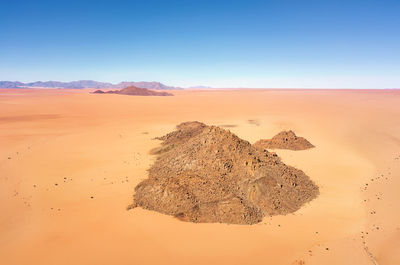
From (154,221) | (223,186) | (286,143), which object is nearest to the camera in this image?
(154,221)

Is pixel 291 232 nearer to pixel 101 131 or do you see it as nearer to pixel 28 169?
pixel 28 169

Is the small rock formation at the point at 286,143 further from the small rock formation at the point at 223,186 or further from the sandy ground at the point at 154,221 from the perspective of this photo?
the small rock formation at the point at 223,186

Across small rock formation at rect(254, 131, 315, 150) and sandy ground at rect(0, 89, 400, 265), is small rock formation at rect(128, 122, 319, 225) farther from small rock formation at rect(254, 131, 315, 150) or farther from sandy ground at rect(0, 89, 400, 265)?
small rock formation at rect(254, 131, 315, 150)

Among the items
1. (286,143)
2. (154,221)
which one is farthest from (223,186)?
(286,143)

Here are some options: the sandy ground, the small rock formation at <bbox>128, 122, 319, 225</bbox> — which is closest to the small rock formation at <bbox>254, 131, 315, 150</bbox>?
the sandy ground

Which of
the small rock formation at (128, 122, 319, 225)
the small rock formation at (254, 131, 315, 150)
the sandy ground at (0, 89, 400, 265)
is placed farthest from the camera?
the small rock formation at (254, 131, 315, 150)

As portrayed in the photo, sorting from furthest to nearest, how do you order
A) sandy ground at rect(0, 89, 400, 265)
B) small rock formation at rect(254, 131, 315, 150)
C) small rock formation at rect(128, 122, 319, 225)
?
1. small rock formation at rect(254, 131, 315, 150)
2. small rock formation at rect(128, 122, 319, 225)
3. sandy ground at rect(0, 89, 400, 265)

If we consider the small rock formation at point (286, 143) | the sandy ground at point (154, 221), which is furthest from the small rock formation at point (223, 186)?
the small rock formation at point (286, 143)

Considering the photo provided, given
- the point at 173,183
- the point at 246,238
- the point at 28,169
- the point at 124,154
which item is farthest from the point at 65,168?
the point at 246,238

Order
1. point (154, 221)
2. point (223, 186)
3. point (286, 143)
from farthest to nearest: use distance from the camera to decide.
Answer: point (286, 143)
point (223, 186)
point (154, 221)

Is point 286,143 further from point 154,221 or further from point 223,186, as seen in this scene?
point 154,221
